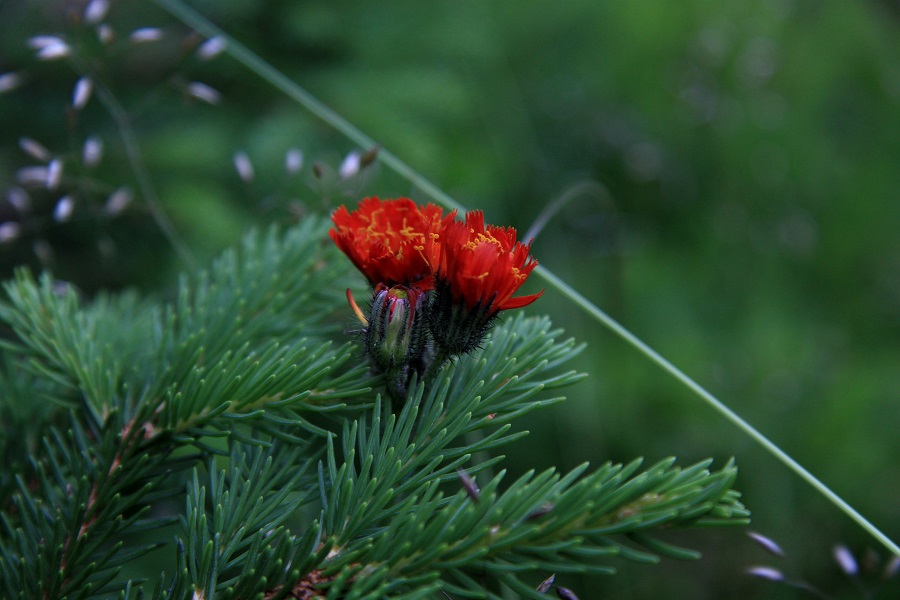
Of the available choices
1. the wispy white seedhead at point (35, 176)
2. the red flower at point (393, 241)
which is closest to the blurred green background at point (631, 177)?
the wispy white seedhead at point (35, 176)

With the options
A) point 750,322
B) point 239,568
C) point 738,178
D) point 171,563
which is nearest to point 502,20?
point 738,178

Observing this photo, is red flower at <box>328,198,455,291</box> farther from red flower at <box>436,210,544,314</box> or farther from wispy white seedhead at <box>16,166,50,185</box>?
wispy white seedhead at <box>16,166,50,185</box>

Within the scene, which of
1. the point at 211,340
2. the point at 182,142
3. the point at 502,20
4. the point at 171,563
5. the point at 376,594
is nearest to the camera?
the point at 376,594

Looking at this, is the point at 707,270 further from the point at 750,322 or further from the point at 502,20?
the point at 502,20

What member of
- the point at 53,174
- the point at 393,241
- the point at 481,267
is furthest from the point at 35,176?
the point at 481,267

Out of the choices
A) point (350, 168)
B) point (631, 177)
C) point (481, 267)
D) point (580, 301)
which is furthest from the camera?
point (631, 177)

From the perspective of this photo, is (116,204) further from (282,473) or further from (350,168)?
(282,473)

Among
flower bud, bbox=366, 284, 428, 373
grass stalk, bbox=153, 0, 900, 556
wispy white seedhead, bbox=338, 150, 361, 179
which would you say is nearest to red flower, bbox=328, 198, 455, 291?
flower bud, bbox=366, 284, 428, 373
